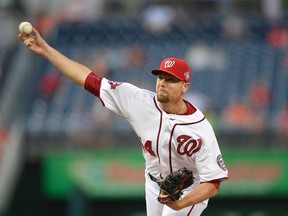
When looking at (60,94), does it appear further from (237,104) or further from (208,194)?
(208,194)

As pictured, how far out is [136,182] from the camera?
485 inches

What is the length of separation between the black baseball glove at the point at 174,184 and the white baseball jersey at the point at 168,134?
237mm

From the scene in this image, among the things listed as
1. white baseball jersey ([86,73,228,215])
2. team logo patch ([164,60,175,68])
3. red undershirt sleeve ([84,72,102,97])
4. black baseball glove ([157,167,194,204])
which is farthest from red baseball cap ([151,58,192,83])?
black baseball glove ([157,167,194,204])

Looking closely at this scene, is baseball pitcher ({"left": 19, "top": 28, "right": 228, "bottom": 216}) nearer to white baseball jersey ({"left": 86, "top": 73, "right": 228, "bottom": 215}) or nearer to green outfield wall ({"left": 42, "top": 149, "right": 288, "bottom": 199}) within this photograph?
white baseball jersey ({"left": 86, "top": 73, "right": 228, "bottom": 215})

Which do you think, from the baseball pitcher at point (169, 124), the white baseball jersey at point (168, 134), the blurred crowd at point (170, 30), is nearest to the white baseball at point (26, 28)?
the baseball pitcher at point (169, 124)

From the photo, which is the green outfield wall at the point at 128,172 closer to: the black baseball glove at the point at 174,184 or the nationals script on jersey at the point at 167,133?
the nationals script on jersey at the point at 167,133

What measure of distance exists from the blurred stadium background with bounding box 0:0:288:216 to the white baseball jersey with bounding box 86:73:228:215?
6242 mm

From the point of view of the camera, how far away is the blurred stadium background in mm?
12312

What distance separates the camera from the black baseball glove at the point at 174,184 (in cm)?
546

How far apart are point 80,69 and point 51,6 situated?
12041 millimetres

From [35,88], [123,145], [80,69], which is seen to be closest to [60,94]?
[35,88]

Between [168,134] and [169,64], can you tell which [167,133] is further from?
[169,64]

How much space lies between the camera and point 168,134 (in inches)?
231

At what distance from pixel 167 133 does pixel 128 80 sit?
8.52 m
